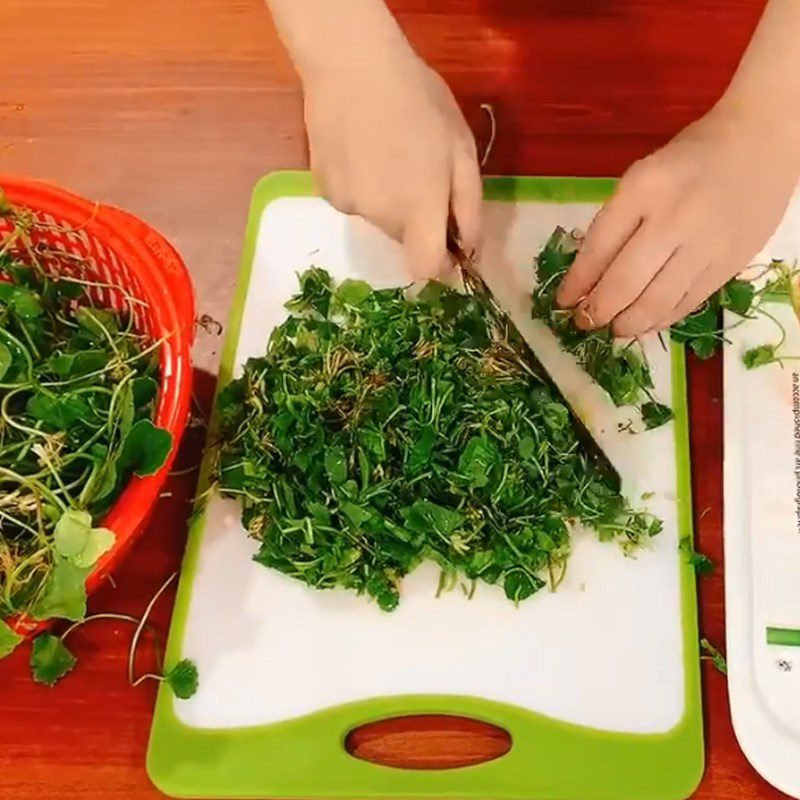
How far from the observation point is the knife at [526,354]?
2.81 ft

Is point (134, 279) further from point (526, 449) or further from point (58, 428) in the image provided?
point (526, 449)

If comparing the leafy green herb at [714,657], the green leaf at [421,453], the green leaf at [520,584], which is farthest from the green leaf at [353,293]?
the leafy green herb at [714,657]

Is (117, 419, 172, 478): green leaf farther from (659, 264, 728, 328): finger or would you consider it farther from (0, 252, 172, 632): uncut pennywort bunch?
(659, 264, 728, 328): finger

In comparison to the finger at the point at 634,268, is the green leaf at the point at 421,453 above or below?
below

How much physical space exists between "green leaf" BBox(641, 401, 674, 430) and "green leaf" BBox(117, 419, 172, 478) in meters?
0.38

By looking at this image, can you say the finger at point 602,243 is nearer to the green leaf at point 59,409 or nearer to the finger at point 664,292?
the finger at point 664,292

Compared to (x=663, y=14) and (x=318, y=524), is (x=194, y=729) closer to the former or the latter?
(x=318, y=524)

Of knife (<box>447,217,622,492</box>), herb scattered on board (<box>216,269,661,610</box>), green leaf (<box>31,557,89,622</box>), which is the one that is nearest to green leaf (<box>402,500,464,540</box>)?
herb scattered on board (<box>216,269,661,610</box>)

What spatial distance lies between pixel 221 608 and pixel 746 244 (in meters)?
0.47

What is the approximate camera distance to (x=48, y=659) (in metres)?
0.82

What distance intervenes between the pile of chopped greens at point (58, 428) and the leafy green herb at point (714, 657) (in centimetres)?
42

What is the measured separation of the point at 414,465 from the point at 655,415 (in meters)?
0.20

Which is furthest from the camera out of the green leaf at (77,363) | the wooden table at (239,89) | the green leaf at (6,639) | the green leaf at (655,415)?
the wooden table at (239,89)

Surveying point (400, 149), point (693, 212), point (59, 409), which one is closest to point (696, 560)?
point (693, 212)
